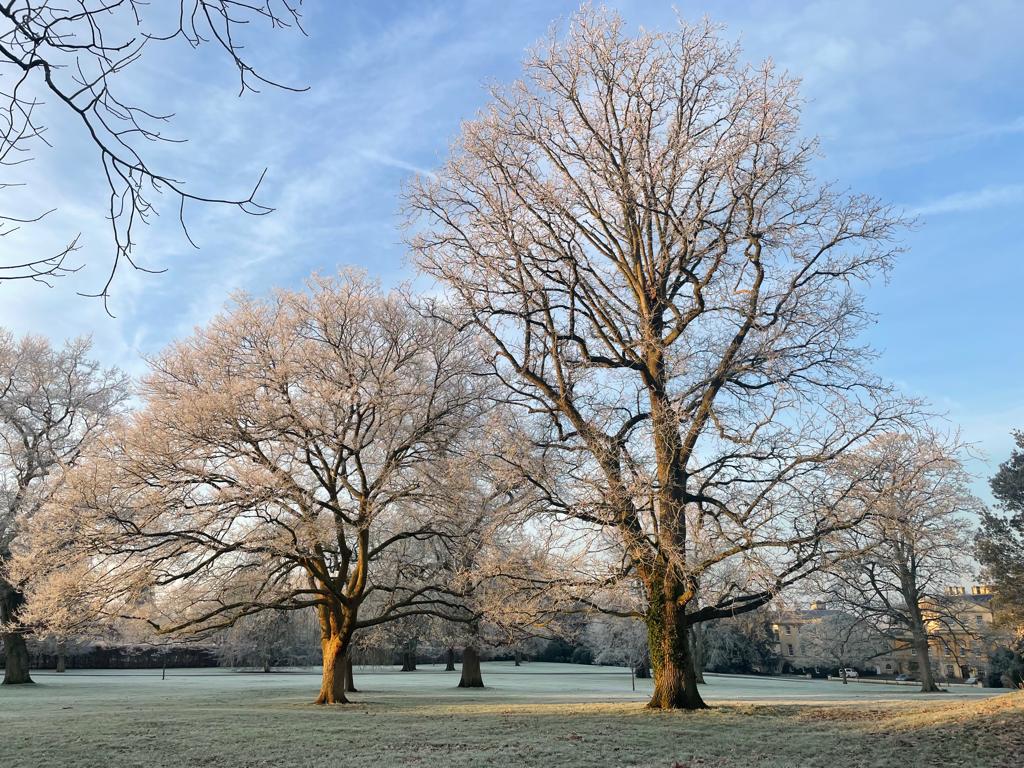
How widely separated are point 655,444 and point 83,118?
13.0 meters

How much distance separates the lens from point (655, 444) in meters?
15.0

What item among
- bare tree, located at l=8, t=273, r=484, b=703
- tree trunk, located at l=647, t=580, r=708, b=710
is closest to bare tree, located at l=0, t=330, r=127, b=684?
bare tree, located at l=8, t=273, r=484, b=703

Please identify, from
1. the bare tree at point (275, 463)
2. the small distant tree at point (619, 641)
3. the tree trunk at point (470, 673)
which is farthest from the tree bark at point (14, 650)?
the small distant tree at point (619, 641)

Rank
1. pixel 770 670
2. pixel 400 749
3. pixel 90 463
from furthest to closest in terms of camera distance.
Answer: pixel 770 670, pixel 90 463, pixel 400 749

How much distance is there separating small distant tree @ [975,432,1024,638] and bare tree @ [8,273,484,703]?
86.3 feet

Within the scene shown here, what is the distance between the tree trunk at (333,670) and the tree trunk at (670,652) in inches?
361

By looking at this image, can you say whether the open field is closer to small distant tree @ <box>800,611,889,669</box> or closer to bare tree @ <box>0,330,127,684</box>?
bare tree @ <box>0,330,127,684</box>

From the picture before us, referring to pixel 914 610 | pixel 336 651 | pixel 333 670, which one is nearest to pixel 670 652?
pixel 336 651

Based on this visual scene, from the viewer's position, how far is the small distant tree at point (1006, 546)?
107 feet

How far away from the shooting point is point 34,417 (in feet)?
108

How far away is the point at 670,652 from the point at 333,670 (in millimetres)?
10065

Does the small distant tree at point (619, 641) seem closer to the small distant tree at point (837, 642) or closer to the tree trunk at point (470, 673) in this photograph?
the tree trunk at point (470, 673)

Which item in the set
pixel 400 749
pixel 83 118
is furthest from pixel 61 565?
pixel 83 118

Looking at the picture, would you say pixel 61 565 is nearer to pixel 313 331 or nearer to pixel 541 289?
pixel 313 331
